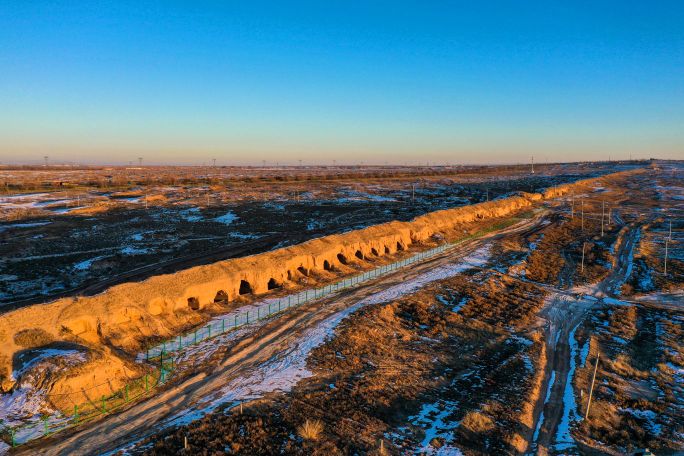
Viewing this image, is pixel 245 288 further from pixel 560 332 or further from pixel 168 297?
pixel 560 332

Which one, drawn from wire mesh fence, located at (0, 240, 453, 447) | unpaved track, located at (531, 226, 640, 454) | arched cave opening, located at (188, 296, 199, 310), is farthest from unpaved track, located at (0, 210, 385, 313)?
unpaved track, located at (531, 226, 640, 454)

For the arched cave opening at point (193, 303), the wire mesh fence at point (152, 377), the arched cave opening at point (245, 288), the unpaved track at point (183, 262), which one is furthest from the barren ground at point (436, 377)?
the unpaved track at point (183, 262)

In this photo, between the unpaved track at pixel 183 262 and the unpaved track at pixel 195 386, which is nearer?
the unpaved track at pixel 195 386

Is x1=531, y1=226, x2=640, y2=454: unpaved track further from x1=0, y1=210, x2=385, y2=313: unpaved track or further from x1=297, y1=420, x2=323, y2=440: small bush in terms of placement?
x1=0, y1=210, x2=385, y2=313: unpaved track

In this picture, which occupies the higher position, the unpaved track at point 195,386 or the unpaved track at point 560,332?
the unpaved track at point 195,386

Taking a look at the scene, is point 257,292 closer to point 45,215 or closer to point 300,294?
point 300,294

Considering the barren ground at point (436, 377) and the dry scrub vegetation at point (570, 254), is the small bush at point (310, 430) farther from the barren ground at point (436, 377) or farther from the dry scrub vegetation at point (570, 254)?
the dry scrub vegetation at point (570, 254)
